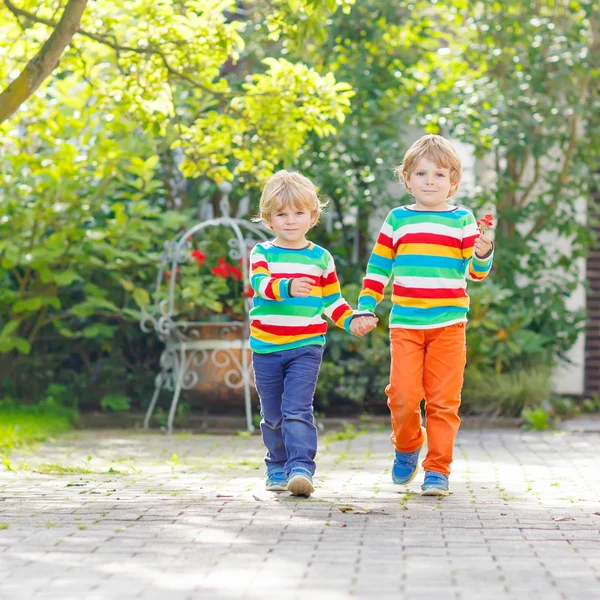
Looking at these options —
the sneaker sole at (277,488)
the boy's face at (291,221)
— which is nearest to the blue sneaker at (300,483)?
the sneaker sole at (277,488)

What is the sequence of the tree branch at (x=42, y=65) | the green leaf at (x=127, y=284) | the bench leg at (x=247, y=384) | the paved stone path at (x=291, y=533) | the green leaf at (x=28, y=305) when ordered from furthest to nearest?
the green leaf at (x=127, y=284) → the green leaf at (x=28, y=305) → the bench leg at (x=247, y=384) → the tree branch at (x=42, y=65) → the paved stone path at (x=291, y=533)

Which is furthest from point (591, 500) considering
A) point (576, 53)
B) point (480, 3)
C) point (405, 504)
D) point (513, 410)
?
point (480, 3)

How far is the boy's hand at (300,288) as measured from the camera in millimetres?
4762

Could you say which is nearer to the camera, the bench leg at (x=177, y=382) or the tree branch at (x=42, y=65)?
the tree branch at (x=42, y=65)

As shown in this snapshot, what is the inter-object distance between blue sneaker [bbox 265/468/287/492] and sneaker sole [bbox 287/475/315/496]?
25 centimetres

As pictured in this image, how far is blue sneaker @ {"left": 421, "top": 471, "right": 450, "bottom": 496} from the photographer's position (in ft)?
16.6

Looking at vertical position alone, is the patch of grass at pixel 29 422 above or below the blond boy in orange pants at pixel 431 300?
below

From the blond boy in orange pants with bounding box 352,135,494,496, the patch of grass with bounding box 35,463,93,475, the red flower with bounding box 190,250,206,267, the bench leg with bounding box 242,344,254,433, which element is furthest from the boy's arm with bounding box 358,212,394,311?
the red flower with bounding box 190,250,206,267

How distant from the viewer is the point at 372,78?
10805 mm

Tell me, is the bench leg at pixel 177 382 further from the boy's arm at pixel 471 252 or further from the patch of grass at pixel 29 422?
the boy's arm at pixel 471 252

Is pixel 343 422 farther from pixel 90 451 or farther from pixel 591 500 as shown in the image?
pixel 591 500

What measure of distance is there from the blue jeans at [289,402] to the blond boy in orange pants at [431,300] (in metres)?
0.36

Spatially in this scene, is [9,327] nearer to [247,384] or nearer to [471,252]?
[247,384]

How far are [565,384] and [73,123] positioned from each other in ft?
18.2
